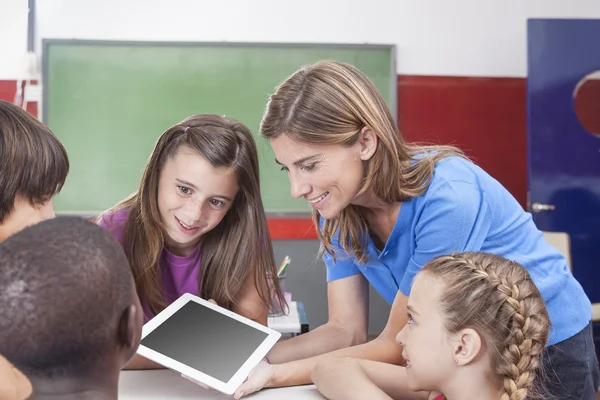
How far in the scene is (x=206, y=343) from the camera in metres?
1.28

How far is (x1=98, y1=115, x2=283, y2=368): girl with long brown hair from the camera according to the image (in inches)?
62.1

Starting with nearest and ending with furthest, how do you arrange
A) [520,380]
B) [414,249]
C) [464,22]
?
1. [520,380]
2. [414,249]
3. [464,22]

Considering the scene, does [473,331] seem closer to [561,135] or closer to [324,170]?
[324,170]

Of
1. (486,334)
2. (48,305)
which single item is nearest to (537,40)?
(486,334)

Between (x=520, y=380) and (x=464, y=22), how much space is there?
2986 mm

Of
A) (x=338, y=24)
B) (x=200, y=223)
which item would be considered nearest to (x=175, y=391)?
(x=200, y=223)

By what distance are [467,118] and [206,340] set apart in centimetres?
277

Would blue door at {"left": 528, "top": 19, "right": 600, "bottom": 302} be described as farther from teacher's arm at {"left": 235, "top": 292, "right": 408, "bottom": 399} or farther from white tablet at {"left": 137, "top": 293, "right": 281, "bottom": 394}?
white tablet at {"left": 137, "top": 293, "right": 281, "bottom": 394}

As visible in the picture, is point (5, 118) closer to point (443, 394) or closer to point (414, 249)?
point (414, 249)

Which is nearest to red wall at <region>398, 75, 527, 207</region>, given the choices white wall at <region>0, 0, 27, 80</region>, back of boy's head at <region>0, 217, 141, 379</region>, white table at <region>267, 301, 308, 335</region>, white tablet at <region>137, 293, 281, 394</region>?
white table at <region>267, 301, 308, 335</region>

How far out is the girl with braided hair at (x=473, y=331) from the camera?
1092mm

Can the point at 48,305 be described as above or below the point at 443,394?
above

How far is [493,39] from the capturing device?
3.71 metres

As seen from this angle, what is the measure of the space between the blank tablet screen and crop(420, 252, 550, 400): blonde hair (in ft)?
1.32
